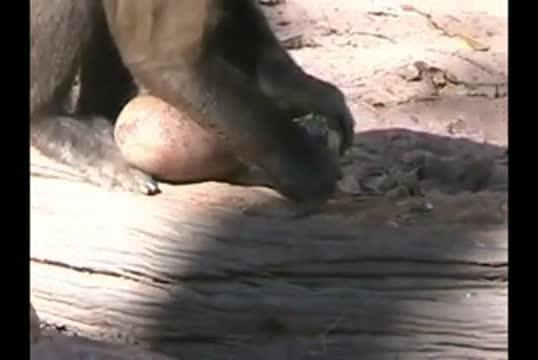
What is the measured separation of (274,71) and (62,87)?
18.8 inches

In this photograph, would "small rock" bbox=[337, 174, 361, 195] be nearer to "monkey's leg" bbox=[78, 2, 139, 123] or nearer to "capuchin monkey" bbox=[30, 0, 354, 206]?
"capuchin monkey" bbox=[30, 0, 354, 206]

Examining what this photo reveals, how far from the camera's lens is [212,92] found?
9.34 feet

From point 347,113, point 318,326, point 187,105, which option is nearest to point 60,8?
point 187,105

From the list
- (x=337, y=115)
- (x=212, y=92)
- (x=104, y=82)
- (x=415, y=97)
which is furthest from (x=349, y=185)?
(x=415, y=97)

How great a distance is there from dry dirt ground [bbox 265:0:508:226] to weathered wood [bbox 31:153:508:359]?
0.15 metres

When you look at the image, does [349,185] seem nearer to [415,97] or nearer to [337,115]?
[337,115]

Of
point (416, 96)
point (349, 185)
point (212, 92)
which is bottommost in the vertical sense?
point (416, 96)

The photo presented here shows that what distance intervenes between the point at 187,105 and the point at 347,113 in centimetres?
46

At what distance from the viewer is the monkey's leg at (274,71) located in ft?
10.3

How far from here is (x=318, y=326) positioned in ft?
8.44

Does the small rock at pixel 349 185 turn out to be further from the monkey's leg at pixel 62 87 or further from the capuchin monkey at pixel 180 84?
the monkey's leg at pixel 62 87

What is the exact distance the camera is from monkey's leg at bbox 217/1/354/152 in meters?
3.13

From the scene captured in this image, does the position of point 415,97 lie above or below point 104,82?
below

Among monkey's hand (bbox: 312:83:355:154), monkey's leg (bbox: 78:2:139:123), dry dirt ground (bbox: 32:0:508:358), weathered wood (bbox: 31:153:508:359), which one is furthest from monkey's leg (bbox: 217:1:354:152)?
weathered wood (bbox: 31:153:508:359)
